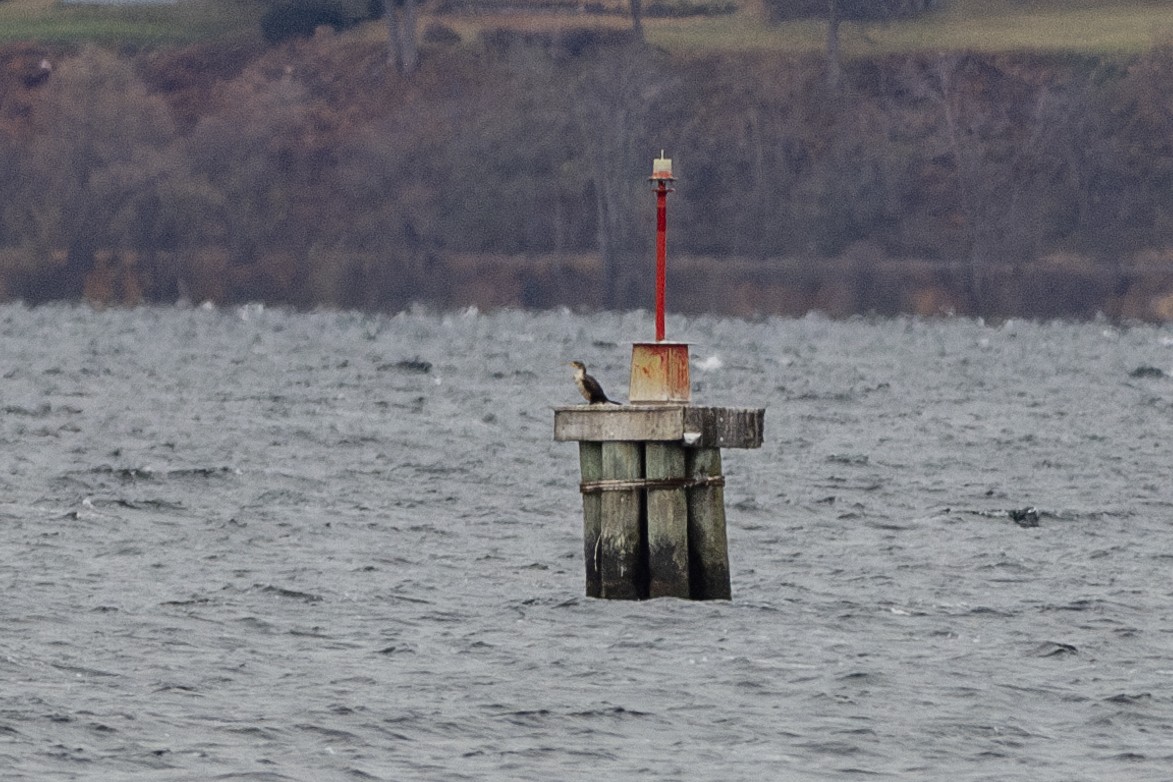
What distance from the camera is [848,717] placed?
1556 cm

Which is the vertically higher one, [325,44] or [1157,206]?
[325,44]

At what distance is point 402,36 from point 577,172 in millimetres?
14664

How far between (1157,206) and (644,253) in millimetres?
23953

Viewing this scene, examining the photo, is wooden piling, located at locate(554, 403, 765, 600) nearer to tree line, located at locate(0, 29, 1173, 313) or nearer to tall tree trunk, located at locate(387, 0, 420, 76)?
tree line, located at locate(0, 29, 1173, 313)

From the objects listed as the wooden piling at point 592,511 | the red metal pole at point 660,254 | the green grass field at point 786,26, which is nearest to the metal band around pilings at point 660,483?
the wooden piling at point 592,511

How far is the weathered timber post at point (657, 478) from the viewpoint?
59.6ft

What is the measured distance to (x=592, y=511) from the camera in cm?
1866

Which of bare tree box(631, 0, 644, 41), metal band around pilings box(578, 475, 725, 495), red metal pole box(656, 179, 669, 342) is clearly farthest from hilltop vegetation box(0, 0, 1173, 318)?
metal band around pilings box(578, 475, 725, 495)

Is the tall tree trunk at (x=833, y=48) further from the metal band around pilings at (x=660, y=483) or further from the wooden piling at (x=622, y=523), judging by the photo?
the metal band around pilings at (x=660, y=483)

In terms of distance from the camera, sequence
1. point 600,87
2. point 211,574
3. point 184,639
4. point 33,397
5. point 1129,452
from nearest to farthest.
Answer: point 184,639 → point 211,574 → point 1129,452 → point 33,397 → point 600,87

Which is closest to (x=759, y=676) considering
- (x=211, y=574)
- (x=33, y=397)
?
(x=211, y=574)

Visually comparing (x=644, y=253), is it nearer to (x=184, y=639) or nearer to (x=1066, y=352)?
(x=1066, y=352)

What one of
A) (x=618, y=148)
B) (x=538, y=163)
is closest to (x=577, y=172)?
(x=618, y=148)

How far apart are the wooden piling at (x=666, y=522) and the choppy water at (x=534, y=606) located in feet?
0.68
